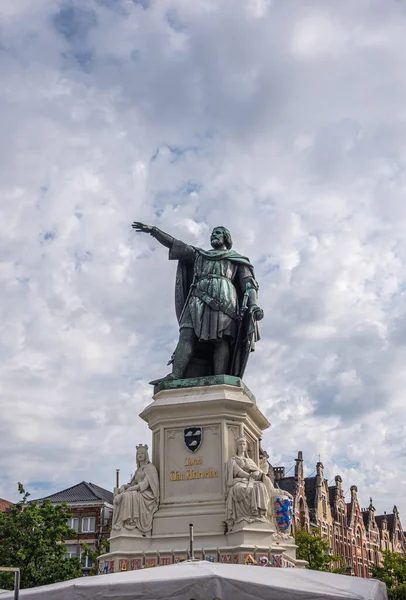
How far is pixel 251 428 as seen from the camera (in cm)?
1582

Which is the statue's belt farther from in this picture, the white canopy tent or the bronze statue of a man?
the white canopy tent

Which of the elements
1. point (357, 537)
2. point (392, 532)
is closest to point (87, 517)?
point (357, 537)

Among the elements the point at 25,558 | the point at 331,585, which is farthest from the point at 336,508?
the point at 331,585

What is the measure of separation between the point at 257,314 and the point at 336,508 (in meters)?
57.0

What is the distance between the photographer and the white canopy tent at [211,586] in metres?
7.55

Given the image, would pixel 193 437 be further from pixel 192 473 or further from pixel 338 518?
pixel 338 518

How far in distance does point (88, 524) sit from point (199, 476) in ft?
133

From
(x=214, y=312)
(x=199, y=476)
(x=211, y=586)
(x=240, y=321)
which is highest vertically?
(x=214, y=312)

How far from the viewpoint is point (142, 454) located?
15.1m

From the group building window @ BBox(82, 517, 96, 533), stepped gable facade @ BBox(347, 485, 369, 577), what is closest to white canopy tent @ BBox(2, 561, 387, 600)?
building window @ BBox(82, 517, 96, 533)

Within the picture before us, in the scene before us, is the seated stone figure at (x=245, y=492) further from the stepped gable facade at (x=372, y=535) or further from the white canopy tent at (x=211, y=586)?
the stepped gable facade at (x=372, y=535)

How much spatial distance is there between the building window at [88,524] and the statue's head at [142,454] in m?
39.4

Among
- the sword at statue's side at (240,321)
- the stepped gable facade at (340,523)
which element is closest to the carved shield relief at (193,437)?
the sword at statue's side at (240,321)

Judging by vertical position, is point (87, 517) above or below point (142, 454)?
above
